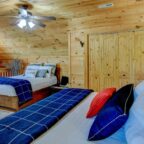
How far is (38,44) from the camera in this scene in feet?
16.0

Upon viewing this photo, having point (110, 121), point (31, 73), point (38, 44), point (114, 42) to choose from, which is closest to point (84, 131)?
point (110, 121)

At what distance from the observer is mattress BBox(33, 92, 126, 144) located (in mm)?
1286

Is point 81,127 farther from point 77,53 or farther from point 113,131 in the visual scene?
point 77,53

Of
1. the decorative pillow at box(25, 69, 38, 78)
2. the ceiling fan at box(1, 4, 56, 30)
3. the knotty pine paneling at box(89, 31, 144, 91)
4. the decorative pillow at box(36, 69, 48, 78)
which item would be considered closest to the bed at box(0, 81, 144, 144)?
the knotty pine paneling at box(89, 31, 144, 91)

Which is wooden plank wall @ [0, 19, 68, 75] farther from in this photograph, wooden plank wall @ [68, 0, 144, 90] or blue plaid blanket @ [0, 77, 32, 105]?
blue plaid blanket @ [0, 77, 32, 105]

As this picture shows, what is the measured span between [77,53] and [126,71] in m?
1.27

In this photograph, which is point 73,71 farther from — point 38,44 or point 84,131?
point 84,131

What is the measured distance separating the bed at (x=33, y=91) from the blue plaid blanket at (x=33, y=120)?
1.50m

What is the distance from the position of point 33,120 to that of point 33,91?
8.11 ft

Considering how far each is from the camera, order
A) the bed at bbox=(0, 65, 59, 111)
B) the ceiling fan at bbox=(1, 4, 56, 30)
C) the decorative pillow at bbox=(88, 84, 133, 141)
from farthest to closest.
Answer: the bed at bbox=(0, 65, 59, 111), the ceiling fan at bbox=(1, 4, 56, 30), the decorative pillow at bbox=(88, 84, 133, 141)

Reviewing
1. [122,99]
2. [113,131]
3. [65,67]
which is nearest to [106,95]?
[122,99]

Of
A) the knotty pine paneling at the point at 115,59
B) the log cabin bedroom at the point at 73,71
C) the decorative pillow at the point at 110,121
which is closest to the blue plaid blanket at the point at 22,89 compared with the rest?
the log cabin bedroom at the point at 73,71

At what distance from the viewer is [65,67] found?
484cm

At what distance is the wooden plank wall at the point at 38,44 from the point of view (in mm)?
4293
